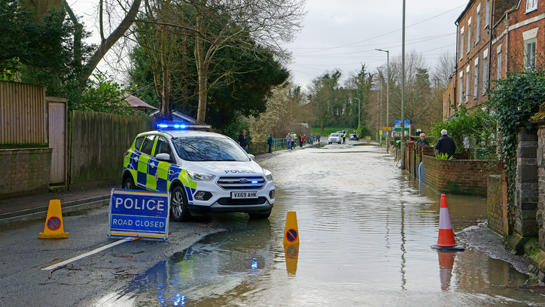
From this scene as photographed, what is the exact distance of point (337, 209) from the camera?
1336 cm

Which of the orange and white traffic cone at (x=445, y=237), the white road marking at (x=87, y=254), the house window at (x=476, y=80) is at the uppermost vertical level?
the house window at (x=476, y=80)

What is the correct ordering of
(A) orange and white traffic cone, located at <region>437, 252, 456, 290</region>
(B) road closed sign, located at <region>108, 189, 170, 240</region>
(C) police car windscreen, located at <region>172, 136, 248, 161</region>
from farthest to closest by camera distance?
1. (C) police car windscreen, located at <region>172, 136, 248, 161</region>
2. (B) road closed sign, located at <region>108, 189, 170, 240</region>
3. (A) orange and white traffic cone, located at <region>437, 252, 456, 290</region>

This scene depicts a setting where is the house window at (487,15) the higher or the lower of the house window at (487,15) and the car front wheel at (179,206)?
the higher

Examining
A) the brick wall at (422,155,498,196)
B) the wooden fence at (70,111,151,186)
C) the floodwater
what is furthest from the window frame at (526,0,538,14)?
the wooden fence at (70,111,151,186)

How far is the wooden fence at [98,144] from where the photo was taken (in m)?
16.5

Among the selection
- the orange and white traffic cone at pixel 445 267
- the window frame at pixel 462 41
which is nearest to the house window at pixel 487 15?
the window frame at pixel 462 41

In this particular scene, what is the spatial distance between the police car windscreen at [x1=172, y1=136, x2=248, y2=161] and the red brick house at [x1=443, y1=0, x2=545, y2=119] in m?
8.39

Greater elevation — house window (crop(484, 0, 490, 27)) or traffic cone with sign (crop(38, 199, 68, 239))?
house window (crop(484, 0, 490, 27))

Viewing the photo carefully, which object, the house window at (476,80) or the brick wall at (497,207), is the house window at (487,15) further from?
the brick wall at (497,207)

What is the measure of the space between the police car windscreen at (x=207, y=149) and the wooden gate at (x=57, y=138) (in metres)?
4.97

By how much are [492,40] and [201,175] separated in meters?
19.2

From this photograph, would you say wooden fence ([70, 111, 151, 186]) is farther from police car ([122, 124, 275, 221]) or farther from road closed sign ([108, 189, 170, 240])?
road closed sign ([108, 189, 170, 240])

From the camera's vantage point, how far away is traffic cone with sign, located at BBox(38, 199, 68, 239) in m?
9.27

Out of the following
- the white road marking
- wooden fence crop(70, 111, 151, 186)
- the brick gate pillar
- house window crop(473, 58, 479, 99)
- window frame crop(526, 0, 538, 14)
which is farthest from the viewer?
house window crop(473, 58, 479, 99)
